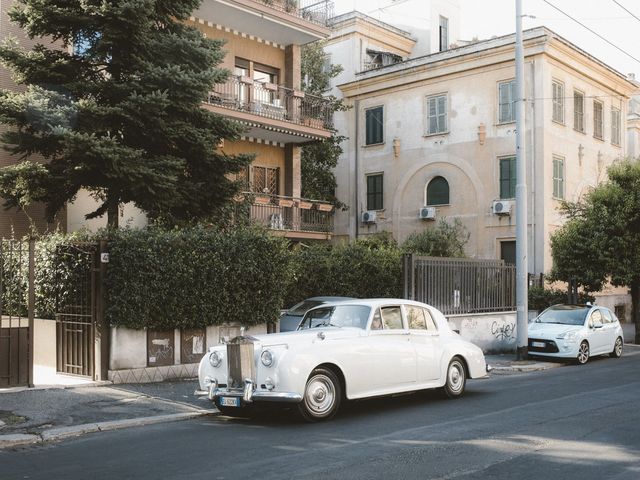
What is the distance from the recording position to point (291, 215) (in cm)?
2434

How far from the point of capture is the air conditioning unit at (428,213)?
31844 millimetres

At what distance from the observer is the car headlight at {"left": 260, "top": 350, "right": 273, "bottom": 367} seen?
9.30 m

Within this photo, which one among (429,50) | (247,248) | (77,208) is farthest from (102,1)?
(429,50)

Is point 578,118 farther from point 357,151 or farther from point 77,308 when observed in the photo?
point 77,308

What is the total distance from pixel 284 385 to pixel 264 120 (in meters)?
14.7

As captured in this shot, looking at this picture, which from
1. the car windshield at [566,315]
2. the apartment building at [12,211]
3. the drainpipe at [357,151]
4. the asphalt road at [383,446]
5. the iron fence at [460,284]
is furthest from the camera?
the drainpipe at [357,151]

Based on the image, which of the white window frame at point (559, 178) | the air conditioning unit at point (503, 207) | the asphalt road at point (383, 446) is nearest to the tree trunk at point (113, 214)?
the asphalt road at point (383, 446)

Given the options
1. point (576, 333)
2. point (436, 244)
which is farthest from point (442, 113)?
point (576, 333)

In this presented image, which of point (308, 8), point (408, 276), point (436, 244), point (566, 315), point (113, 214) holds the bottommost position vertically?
point (566, 315)

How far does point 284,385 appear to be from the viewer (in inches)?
361

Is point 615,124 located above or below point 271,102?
above

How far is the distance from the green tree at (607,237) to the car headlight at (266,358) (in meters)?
17.4

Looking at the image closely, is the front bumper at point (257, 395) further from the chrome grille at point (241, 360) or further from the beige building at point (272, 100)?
the beige building at point (272, 100)

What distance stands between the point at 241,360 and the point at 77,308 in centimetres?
527
